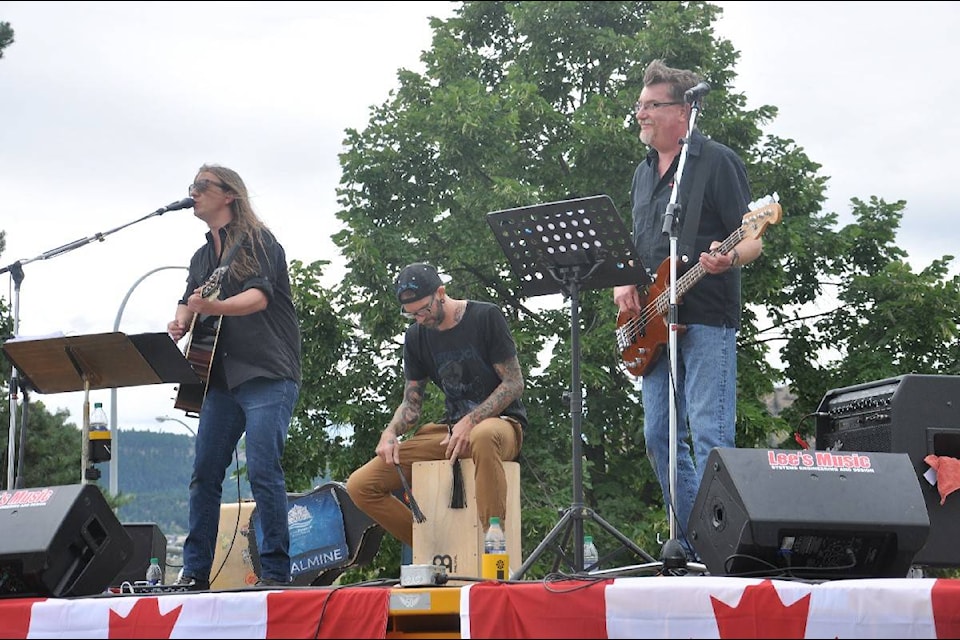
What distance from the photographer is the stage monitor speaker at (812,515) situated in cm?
397

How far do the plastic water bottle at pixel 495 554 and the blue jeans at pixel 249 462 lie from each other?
96cm

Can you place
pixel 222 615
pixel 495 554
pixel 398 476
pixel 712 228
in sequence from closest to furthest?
pixel 222 615, pixel 495 554, pixel 712 228, pixel 398 476

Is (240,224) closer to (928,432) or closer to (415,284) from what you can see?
(415,284)

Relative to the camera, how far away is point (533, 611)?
390 centimetres

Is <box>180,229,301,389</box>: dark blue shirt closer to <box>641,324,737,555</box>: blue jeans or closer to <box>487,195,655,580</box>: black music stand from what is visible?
<box>487,195,655,580</box>: black music stand

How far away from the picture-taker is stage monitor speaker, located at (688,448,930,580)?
13.0 ft

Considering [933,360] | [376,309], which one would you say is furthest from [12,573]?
[933,360]

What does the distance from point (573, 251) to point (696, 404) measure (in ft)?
2.96

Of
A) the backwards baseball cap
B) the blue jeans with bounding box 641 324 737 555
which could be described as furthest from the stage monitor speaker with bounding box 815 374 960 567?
the backwards baseball cap

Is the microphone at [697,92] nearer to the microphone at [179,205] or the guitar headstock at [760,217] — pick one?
Answer: the guitar headstock at [760,217]

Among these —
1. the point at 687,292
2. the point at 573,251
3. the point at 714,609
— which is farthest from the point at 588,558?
the point at 714,609

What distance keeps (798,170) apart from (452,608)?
15.9 metres

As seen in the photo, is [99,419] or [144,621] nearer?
[144,621]

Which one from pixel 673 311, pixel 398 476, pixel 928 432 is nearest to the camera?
pixel 928 432
